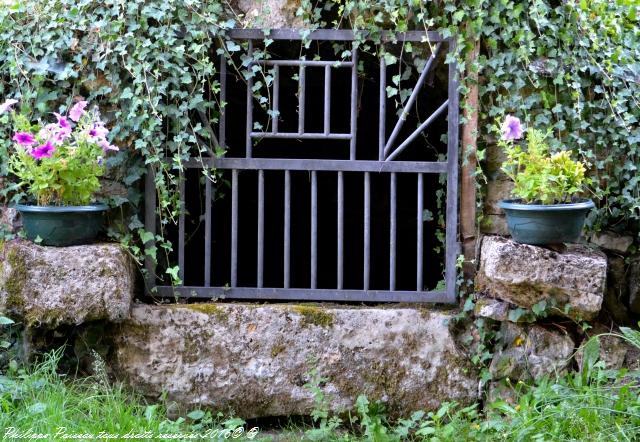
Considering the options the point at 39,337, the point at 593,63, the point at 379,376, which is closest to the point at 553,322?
the point at 379,376

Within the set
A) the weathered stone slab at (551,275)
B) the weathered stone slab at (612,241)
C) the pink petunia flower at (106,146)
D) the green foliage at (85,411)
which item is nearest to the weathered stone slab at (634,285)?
the weathered stone slab at (612,241)

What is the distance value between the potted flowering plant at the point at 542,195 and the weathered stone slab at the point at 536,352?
48 cm

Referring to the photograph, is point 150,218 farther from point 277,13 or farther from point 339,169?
point 277,13

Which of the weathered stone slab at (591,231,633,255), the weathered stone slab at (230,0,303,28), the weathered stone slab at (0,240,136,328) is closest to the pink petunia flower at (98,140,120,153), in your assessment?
the weathered stone slab at (0,240,136,328)

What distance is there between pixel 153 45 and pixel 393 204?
1451 millimetres

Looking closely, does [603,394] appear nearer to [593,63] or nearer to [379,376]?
[379,376]

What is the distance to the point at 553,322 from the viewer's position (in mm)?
3857

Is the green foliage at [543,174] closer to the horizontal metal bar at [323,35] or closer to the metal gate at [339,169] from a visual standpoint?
the metal gate at [339,169]

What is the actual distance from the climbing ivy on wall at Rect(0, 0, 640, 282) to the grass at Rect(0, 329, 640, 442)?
76 cm

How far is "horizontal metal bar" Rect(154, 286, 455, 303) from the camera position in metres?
4.12

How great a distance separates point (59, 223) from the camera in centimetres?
378

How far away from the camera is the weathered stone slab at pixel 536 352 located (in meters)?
3.84

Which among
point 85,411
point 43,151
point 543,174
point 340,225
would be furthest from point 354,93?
point 85,411

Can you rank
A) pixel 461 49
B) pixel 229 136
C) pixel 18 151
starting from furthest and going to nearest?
pixel 229 136 → pixel 461 49 → pixel 18 151
